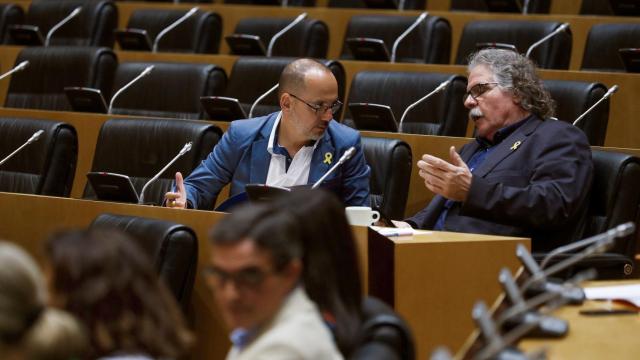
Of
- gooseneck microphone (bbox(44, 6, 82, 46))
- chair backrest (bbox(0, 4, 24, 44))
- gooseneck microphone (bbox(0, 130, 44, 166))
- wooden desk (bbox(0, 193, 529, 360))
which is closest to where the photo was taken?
wooden desk (bbox(0, 193, 529, 360))

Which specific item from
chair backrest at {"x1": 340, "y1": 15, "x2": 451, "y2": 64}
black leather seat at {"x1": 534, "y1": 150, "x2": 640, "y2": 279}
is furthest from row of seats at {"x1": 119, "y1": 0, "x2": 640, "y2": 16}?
black leather seat at {"x1": 534, "y1": 150, "x2": 640, "y2": 279}

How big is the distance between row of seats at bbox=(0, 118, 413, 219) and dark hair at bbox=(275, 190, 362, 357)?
92 centimetres

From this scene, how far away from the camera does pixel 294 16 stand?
293 cm

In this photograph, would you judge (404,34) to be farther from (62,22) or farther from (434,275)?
(434,275)

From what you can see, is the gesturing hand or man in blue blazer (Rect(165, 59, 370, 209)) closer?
the gesturing hand

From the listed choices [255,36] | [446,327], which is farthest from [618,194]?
[255,36]

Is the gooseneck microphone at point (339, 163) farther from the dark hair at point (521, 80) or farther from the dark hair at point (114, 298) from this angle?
the dark hair at point (114, 298)

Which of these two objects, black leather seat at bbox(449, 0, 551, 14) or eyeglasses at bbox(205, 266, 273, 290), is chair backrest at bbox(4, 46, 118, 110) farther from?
eyeglasses at bbox(205, 266, 273, 290)

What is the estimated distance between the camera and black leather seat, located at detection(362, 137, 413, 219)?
6.23 feet

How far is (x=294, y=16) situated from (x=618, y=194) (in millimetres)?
1399

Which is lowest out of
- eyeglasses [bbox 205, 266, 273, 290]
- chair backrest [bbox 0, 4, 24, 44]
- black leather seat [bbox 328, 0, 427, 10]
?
chair backrest [bbox 0, 4, 24, 44]

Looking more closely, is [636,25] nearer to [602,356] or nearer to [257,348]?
[602,356]

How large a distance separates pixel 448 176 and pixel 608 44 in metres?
0.84

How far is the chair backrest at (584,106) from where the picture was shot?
6.54 ft
